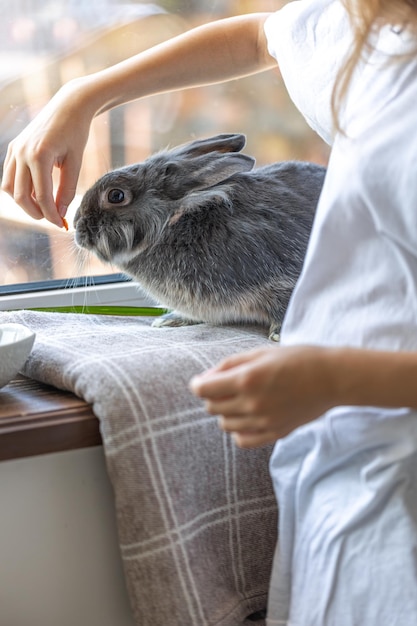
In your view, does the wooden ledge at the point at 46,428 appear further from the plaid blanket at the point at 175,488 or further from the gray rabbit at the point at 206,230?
the gray rabbit at the point at 206,230

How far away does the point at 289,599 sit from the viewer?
0.78 metres

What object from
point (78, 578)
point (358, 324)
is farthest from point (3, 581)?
point (358, 324)

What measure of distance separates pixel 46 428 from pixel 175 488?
0.12 meters

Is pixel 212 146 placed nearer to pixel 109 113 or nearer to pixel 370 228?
pixel 109 113

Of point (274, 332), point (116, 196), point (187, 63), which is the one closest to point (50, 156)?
point (116, 196)

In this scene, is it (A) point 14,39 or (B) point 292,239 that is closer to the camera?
(B) point 292,239

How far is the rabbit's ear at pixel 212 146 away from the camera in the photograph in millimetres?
1063

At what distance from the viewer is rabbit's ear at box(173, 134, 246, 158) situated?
1063 mm

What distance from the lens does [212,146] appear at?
1.07 metres

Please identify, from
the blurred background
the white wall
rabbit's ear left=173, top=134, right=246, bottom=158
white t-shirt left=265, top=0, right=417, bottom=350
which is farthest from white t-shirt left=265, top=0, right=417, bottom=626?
the blurred background

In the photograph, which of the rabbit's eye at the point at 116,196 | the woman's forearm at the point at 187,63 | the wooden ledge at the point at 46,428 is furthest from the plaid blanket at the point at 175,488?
the woman's forearm at the point at 187,63

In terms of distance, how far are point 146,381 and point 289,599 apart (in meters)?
0.23

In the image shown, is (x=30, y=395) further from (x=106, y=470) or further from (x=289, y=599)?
(x=289, y=599)

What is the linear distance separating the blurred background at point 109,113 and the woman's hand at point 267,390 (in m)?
0.55
